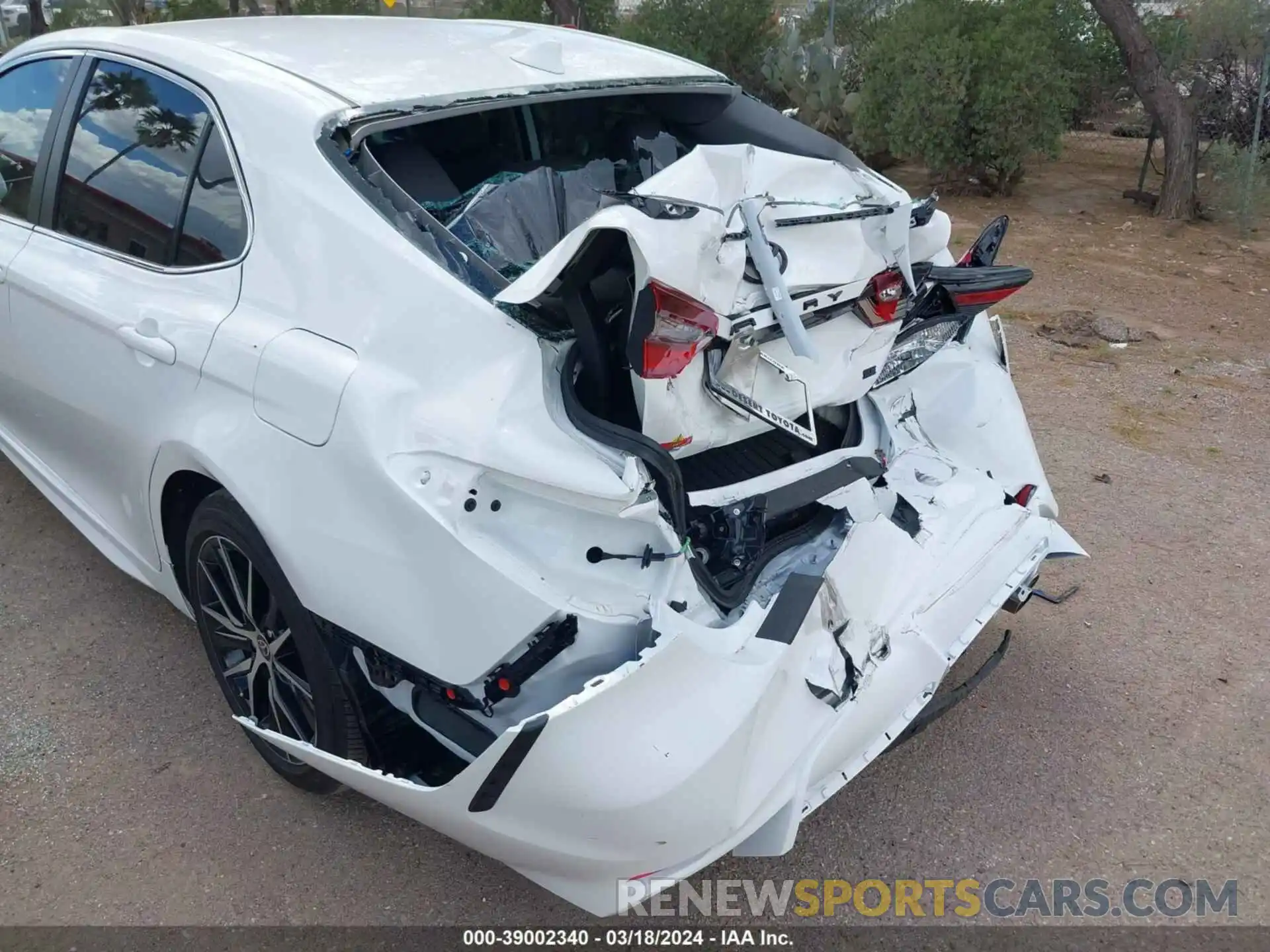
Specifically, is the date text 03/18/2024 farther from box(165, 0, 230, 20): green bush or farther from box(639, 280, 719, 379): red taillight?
box(165, 0, 230, 20): green bush

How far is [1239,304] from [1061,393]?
2493 mm

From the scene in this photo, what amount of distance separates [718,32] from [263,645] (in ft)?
34.0

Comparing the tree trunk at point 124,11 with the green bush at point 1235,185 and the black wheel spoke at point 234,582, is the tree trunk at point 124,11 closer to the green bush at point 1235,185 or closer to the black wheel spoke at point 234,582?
the green bush at point 1235,185

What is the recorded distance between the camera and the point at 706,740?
192cm

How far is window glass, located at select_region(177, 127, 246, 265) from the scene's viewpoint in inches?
101

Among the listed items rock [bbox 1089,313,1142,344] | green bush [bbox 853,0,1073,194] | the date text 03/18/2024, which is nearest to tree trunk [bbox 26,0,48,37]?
green bush [bbox 853,0,1073,194]

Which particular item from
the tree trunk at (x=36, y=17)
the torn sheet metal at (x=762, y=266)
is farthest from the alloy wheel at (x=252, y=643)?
the tree trunk at (x=36, y=17)

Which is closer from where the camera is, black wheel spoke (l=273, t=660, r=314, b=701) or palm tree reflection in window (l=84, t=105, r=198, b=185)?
black wheel spoke (l=273, t=660, r=314, b=701)

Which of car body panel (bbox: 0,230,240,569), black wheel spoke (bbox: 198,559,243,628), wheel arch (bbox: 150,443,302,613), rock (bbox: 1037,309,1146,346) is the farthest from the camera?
rock (bbox: 1037,309,1146,346)

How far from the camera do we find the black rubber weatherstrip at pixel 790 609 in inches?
79.2

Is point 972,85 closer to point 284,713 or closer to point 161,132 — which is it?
point 161,132

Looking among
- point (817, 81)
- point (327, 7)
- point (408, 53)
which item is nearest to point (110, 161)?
point (408, 53)

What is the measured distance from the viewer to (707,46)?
11.4m

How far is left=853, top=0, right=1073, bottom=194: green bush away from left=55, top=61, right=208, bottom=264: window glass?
757 centimetres
